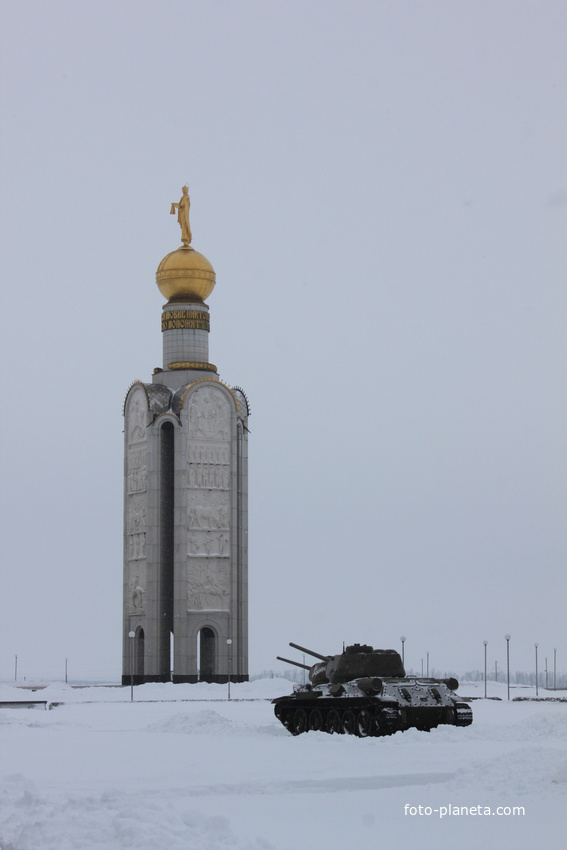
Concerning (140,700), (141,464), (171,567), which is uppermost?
(141,464)

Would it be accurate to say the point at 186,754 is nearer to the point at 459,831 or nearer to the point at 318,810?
the point at 318,810

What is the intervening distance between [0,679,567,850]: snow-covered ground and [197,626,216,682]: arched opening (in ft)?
104

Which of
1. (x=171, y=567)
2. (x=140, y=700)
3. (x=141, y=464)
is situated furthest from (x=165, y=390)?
(x=140, y=700)

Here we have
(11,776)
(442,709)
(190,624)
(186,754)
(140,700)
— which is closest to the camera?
(11,776)

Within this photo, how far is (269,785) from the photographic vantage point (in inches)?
872

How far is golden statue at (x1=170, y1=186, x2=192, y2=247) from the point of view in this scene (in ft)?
237

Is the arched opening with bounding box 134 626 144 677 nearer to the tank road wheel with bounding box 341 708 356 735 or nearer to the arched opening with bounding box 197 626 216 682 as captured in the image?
the arched opening with bounding box 197 626 216 682

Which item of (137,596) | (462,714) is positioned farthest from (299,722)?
(137,596)

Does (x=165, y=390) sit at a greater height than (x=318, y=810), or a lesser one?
greater

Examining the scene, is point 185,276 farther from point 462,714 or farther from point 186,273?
point 462,714

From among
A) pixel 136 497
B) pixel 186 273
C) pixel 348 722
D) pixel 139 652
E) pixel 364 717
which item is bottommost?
pixel 348 722

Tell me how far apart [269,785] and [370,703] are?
10.6m

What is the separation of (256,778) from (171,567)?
46135 millimetres

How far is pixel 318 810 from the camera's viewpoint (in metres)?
19.7
